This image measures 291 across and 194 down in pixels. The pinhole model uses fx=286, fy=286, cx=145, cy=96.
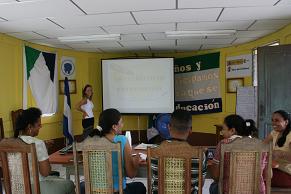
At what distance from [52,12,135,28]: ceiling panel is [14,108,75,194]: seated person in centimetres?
156

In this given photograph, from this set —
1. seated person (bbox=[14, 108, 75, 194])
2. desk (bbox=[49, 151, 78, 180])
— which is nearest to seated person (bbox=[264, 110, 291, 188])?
desk (bbox=[49, 151, 78, 180])

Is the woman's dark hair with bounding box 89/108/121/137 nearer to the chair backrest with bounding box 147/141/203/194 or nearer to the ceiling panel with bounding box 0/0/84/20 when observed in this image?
the chair backrest with bounding box 147/141/203/194

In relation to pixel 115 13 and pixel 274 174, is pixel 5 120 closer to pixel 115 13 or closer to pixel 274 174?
pixel 115 13

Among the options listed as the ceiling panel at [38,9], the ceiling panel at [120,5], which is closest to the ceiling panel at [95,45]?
the ceiling panel at [38,9]

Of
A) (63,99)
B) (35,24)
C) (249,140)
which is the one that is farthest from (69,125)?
(249,140)

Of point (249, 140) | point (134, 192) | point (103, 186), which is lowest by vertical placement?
point (134, 192)

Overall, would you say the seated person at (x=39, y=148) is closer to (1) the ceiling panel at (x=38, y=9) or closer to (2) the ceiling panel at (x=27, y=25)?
(1) the ceiling panel at (x=38, y=9)

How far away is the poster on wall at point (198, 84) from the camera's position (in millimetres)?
6238

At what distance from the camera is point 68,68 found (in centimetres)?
623

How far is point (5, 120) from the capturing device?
4.46 meters

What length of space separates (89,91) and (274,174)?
3.96 metres

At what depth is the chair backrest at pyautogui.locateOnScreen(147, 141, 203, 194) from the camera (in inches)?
76.9

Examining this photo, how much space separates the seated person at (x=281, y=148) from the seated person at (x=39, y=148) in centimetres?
181

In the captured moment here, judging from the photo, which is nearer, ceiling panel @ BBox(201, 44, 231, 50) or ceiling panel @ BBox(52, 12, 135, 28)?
ceiling panel @ BBox(52, 12, 135, 28)
